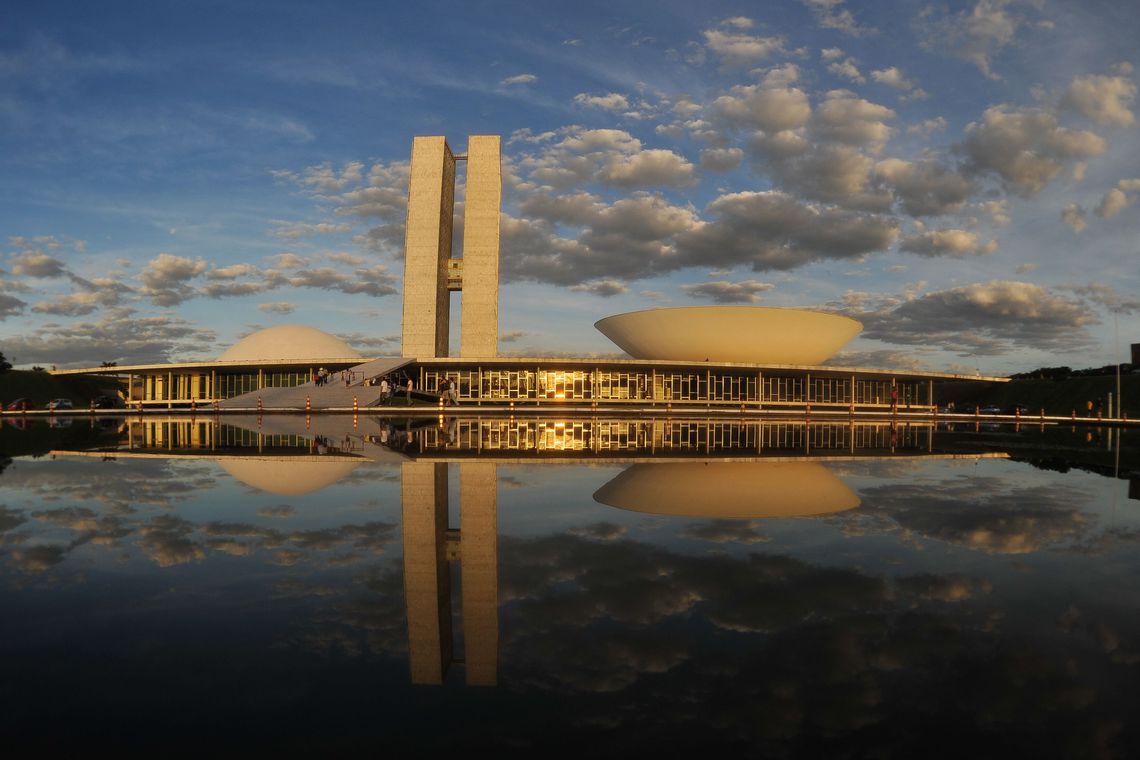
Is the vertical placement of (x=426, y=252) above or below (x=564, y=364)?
above

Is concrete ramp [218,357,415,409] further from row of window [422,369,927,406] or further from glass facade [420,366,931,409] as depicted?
glass facade [420,366,931,409]

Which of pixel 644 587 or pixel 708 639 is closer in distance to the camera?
pixel 708 639

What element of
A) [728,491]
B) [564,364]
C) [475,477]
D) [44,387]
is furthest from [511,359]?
[44,387]

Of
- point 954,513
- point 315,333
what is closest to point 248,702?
point 954,513

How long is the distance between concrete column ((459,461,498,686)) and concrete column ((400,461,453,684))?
0.44ft

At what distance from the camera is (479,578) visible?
538 centimetres

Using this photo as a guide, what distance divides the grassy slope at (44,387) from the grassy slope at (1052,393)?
4223 inches

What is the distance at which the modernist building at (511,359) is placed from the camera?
57.2m

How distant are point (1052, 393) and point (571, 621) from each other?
334 ft

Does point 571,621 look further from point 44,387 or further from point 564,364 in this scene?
point 44,387

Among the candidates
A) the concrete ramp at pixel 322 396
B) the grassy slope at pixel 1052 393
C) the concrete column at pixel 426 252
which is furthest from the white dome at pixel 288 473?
the grassy slope at pixel 1052 393

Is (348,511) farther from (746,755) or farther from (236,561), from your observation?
(746,755)

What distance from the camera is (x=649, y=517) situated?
8.07 metres

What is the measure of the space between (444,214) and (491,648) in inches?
2554
